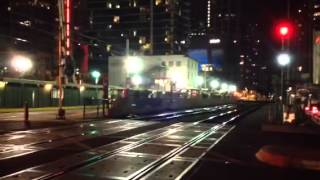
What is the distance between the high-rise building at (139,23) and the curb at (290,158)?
522 ft

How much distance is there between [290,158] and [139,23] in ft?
557

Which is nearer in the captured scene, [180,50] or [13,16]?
[13,16]

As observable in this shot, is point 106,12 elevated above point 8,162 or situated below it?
above

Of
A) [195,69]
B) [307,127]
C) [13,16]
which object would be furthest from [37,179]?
[195,69]

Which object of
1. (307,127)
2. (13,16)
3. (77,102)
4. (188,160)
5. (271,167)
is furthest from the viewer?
A: (13,16)

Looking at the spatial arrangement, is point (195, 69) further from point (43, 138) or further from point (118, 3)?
point (43, 138)

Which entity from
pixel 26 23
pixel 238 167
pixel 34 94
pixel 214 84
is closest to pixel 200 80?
pixel 214 84

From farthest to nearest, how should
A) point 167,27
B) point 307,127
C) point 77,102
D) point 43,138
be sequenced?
point 167,27
point 77,102
point 307,127
point 43,138

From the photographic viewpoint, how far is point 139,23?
182 meters

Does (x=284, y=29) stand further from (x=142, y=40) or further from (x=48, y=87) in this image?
(x=142, y=40)

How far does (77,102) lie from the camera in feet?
217

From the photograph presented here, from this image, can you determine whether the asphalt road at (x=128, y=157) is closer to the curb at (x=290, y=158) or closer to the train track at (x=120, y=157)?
the train track at (x=120, y=157)

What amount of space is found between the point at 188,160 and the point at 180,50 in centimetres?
17186

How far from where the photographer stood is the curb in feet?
45.5
